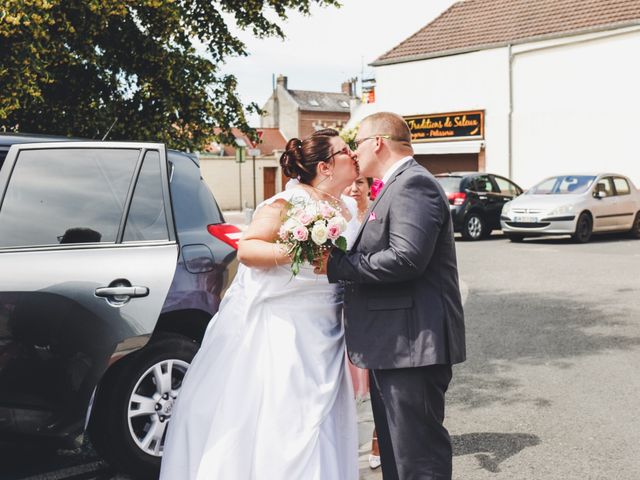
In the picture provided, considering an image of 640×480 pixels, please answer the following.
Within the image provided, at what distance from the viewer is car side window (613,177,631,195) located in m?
19.6

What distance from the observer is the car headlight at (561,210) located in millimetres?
17897

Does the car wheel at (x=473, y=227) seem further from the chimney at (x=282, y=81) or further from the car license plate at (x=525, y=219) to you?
the chimney at (x=282, y=81)

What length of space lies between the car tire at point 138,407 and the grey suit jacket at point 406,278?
1.36 meters

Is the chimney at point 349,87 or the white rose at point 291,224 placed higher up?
the chimney at point 349,87

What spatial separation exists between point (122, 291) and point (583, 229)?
15.8 m

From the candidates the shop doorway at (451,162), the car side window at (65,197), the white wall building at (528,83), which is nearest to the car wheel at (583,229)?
the white wall building at (528,83)

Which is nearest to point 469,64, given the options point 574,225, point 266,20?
point 574,225

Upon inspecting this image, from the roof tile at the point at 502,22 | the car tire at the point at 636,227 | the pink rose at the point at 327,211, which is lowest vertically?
the car tire at the point at 636,227

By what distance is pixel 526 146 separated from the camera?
28.8m

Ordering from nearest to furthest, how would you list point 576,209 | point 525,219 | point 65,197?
1. point 65,197
2. point 576,209
3. point 525,219

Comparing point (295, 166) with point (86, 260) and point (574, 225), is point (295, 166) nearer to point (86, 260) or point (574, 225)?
point (86, 260)

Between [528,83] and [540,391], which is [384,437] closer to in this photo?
[540,391]

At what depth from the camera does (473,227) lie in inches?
778

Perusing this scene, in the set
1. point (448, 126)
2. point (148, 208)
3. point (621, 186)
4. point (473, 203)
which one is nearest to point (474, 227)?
point (473, 203)
